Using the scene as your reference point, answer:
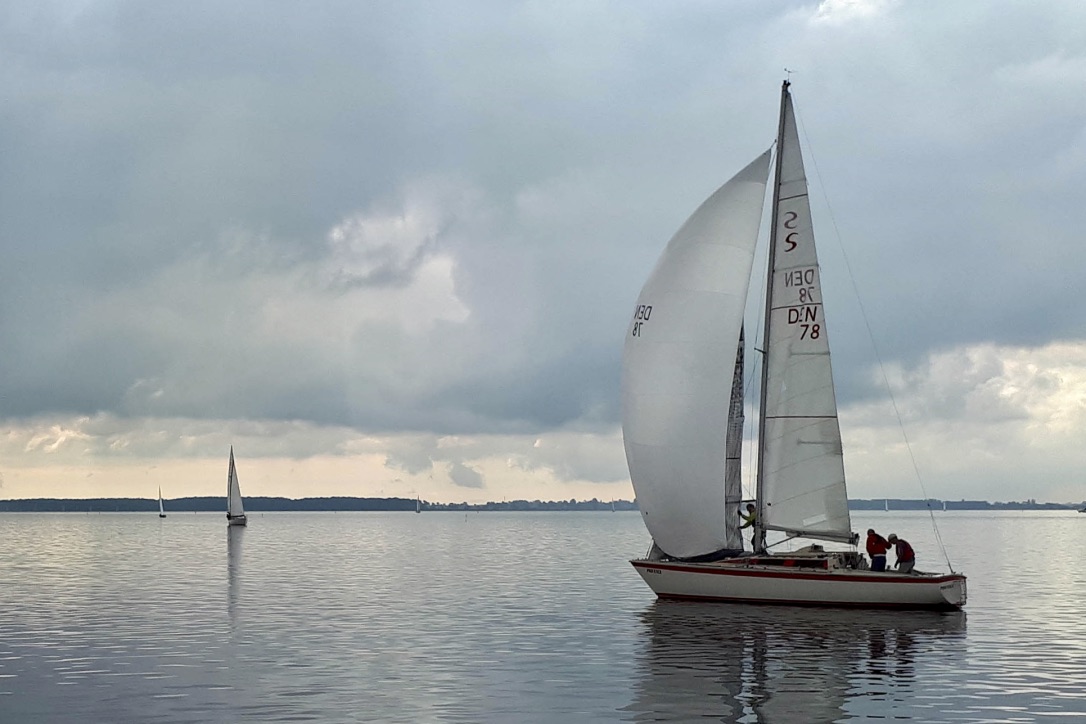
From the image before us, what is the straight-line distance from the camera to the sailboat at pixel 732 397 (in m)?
41.3

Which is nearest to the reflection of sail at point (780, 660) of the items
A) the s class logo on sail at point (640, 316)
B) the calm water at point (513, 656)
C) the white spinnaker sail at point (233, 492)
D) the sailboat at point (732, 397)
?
the calm water at point (513, 656)

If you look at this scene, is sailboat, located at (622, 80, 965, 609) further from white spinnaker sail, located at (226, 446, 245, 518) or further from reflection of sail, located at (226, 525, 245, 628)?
white spinnaker sail, located at (226, 446, 245, 518)

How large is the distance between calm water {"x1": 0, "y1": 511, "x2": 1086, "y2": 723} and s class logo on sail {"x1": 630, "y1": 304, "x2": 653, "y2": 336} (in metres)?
9.66

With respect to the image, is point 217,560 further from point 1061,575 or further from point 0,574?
point 1061,575

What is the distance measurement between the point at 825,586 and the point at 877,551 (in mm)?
2759

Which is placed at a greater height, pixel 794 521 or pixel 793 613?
pixel 794 521

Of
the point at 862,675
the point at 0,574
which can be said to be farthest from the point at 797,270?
the point at 0,574

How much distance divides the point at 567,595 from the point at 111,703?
30.3 meters

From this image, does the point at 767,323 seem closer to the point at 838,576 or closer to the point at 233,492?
the point at 838,576

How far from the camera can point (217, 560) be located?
86625 millimetres

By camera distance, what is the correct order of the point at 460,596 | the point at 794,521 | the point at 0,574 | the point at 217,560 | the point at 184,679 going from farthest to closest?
the point at 217,560 → the point at 0,574 → the point at 460,596 → the point at 794,521 → the point at 184,679

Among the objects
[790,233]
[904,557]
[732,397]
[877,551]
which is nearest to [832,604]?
[877,551]

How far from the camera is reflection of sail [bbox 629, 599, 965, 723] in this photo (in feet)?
77.1

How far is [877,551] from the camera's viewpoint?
136 ft
